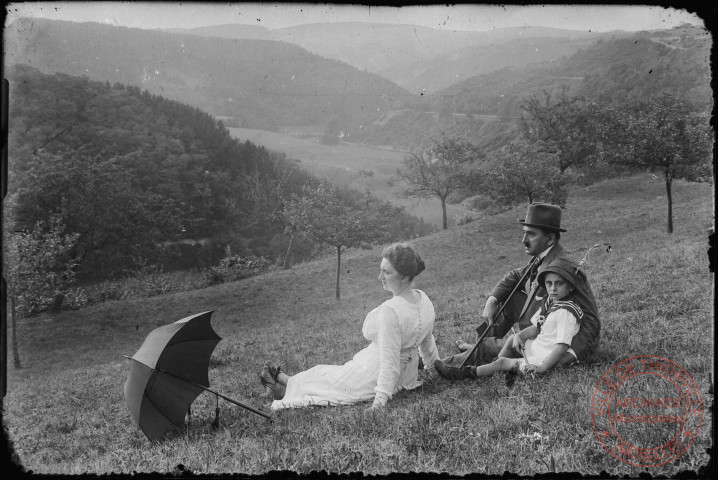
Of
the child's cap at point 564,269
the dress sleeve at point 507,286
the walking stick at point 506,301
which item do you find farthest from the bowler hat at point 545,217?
the dress sleeve at point 507,286

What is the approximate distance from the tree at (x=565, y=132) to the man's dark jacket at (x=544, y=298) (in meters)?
35.4

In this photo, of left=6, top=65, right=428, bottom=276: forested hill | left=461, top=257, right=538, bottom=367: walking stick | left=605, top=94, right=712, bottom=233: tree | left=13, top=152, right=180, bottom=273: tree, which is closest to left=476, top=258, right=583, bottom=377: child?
left=461, top=257, right=538, bottom=367: walking stick

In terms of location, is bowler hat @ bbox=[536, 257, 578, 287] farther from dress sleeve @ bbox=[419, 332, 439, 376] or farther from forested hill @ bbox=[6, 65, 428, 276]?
forested hill @ bbox=[6, 65, 428, 276]

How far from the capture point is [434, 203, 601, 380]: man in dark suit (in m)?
4.66

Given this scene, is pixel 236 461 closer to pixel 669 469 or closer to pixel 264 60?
pixel 669 469

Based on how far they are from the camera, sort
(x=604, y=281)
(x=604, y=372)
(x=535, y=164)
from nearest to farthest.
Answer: (x=604, y=372), (x=604, y=281), (x=535, y=164)

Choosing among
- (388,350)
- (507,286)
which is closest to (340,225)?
(507,286)

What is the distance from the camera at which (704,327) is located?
537 cm

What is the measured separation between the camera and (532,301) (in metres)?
5.23

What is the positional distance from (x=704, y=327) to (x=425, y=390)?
324cm

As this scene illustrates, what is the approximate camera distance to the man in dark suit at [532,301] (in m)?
4.66

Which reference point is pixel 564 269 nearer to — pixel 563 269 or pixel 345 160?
pixel 563 269

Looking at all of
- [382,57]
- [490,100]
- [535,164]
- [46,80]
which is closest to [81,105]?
[46,80]

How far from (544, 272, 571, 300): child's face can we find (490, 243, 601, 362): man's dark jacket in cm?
13
